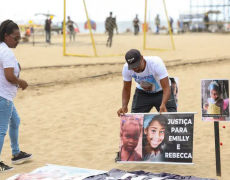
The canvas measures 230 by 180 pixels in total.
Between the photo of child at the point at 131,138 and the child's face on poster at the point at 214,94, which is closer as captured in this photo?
the child's face on poster at the point at 214,94

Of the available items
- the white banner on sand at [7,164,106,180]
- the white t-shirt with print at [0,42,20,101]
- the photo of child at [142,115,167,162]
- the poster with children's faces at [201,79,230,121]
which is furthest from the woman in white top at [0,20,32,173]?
the poster with children's faces at [201,79,230,121]

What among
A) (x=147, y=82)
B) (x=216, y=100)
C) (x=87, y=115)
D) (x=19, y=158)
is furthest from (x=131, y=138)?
(x=87, y=115)

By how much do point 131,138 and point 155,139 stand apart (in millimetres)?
293

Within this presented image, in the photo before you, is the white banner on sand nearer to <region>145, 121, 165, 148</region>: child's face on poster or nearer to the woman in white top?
the woman in white top

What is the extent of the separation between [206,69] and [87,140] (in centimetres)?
855

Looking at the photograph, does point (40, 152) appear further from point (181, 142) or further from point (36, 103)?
point (36, 103)

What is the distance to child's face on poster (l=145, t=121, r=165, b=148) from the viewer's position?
462 centimetres

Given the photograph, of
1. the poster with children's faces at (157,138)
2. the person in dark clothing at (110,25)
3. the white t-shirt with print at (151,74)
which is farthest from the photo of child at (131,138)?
the person in dark clothing at (110,25)

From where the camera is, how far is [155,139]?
464 centimetres

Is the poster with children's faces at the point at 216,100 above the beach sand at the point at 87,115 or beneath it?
above

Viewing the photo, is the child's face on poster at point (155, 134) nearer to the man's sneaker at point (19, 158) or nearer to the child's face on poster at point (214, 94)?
the child's face on poster at point (214, 94)

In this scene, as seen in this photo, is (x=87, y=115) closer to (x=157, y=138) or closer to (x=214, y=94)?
(x=157, y=138)

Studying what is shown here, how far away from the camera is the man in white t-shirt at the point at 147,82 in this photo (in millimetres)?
4559

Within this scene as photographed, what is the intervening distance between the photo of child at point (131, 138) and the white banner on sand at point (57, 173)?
38 cm
